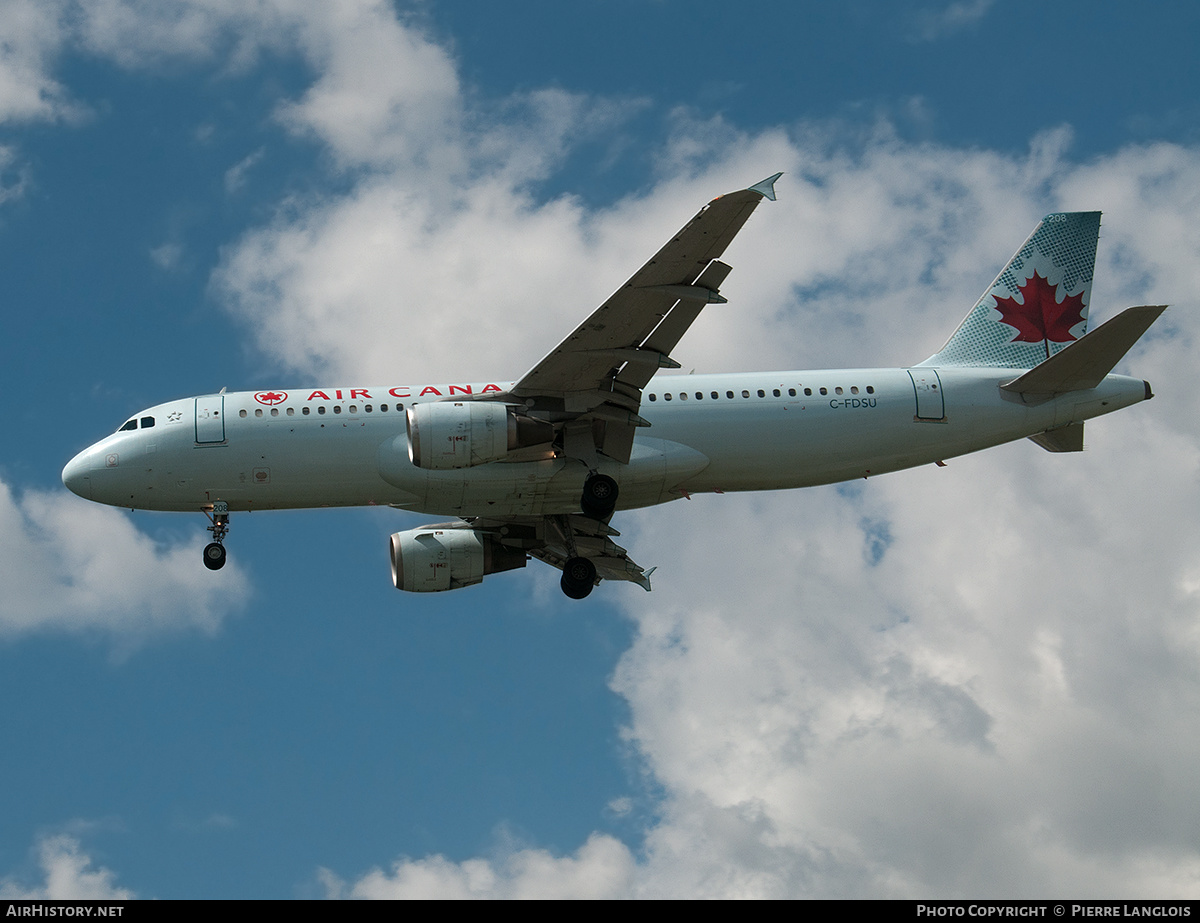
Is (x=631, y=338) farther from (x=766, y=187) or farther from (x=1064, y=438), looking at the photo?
(x=1064, y=438)

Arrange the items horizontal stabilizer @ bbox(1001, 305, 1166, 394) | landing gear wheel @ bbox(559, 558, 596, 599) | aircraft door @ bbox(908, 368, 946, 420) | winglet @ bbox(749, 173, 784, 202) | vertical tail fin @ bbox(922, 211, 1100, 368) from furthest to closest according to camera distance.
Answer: vertical tail fin @ bbox(922, 211, 1100, 368), landing gear wheel @ bbox(559, 558, 596, 599), aircraft door @ bbox(908, 368, 946, 420), horizontal stabilizer @ bbox(1001, 305, 1166, 394), winglet @ bbox(749, 173, 784, 202)

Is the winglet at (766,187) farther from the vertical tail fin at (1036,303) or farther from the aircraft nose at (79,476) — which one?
the aircraft nose at (79,476)

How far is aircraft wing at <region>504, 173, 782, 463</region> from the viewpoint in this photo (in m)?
28.4

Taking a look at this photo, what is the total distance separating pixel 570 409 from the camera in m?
32.8

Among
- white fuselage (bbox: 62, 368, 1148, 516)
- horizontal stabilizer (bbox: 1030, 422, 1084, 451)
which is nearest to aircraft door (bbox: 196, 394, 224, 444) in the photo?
white fuselage (bbox: 62, 368, 1148, 516)

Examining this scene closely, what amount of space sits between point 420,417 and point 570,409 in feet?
11.7

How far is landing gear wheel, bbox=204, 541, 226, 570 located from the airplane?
0.04 metres

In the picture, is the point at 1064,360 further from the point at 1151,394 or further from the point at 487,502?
the point at 487,502

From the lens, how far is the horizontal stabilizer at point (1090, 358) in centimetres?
3362

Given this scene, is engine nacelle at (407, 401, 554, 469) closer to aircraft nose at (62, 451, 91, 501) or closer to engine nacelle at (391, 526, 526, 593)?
engine nacelle at (391, 526, 526, 593)

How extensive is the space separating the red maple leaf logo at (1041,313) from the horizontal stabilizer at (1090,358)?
2.64 metres

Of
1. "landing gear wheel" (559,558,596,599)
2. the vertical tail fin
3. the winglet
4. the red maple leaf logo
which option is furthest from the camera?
the red maple leaf logo
